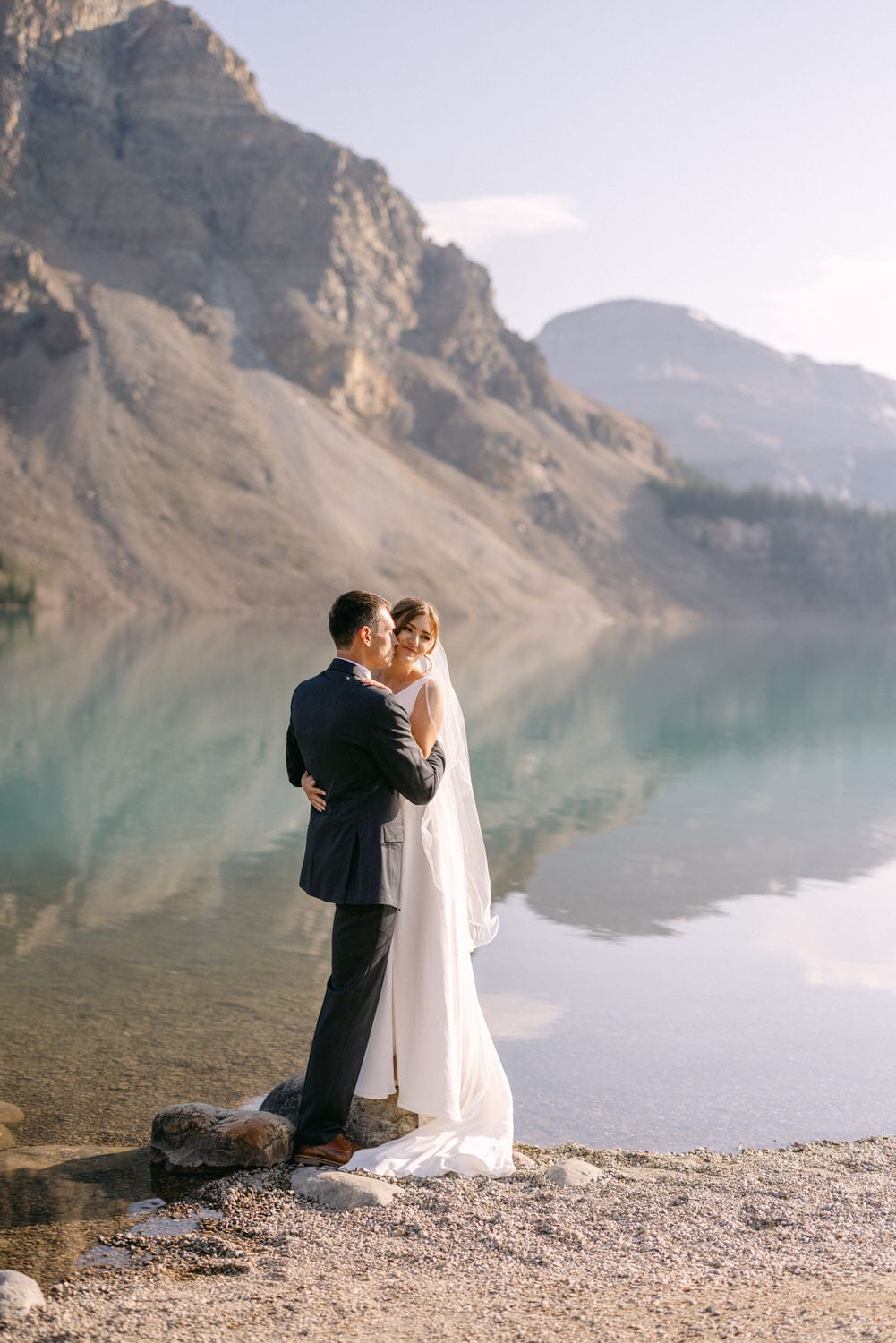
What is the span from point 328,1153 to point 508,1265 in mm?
1380

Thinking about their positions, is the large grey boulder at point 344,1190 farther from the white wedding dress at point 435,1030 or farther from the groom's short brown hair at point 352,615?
the groom's short brown hair at point 352,615

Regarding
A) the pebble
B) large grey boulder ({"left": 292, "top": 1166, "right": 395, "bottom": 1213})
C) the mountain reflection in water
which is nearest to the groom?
large grey boulder ({"left": 292, "top": 1166, "right": 395, "bottom": 1213})

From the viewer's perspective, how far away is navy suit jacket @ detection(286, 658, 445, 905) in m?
5.77

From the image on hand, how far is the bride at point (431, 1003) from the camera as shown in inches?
238

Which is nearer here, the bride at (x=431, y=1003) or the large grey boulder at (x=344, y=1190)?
the large grey boulder at (x=344, y=1190)

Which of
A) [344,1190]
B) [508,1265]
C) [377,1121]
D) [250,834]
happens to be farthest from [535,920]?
[508,1265]

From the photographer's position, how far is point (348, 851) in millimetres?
5941

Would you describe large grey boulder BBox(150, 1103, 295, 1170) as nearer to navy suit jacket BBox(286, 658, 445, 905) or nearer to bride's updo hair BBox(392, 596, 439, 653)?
navy suit jacket BBox(286, 658, 445, 905)

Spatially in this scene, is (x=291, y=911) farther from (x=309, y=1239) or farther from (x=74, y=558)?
(x=74, y=558)

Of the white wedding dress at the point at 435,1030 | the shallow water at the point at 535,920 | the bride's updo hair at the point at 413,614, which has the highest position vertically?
the bride's updo hair at the point at 413,614

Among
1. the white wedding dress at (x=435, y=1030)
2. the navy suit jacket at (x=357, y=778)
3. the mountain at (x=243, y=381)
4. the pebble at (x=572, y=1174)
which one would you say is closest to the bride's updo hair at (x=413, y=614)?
the white wedding dress at (x=435, y=1030)

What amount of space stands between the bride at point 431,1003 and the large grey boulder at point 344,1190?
29cm

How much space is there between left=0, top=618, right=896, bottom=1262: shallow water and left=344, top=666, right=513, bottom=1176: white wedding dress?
1.39 m

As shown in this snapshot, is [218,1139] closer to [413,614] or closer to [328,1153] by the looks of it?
[328,1153]
